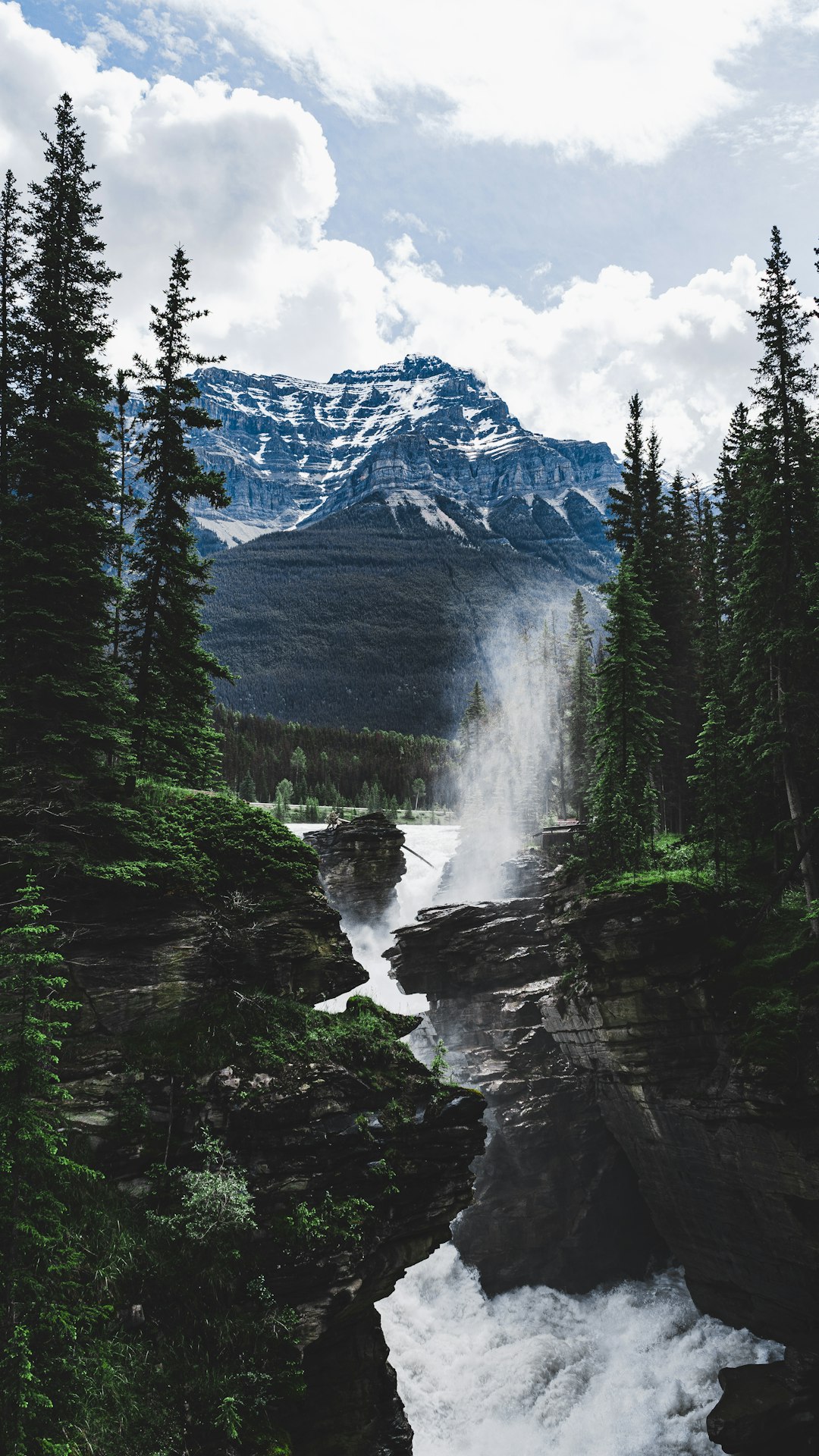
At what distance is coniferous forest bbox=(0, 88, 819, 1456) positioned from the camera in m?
12.0

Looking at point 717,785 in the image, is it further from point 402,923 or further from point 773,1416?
point 402,923

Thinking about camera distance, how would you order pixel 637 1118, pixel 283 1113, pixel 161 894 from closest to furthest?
pixel 283 1113 < pixel 161 894 < pixel 637 1118

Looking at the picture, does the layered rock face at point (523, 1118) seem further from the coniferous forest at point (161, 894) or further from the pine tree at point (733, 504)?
the pine tree at point (733, 504)

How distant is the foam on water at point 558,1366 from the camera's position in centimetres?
2656

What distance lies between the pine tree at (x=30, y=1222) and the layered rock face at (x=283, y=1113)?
2.29m

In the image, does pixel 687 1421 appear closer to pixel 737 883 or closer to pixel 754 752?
pixel 737 883

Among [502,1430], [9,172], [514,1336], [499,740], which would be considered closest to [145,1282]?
[502,1430]

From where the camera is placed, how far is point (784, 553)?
85.5ft

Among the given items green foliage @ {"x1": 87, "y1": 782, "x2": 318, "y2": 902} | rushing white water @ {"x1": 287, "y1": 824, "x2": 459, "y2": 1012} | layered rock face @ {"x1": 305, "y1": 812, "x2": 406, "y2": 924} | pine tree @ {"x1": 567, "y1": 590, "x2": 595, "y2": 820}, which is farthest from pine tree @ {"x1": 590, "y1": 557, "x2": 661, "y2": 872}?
pine tree @ {"x1": 567, "y1": 590, "x2": 595, "y2": 820}

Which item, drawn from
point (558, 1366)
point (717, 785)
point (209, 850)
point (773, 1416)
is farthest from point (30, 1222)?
point (558, 1366)

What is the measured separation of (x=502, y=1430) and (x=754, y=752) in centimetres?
2517

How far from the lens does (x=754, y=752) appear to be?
95.5 feet

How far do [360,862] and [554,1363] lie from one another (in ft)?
104

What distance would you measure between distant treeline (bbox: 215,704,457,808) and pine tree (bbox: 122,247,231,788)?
300 feet
